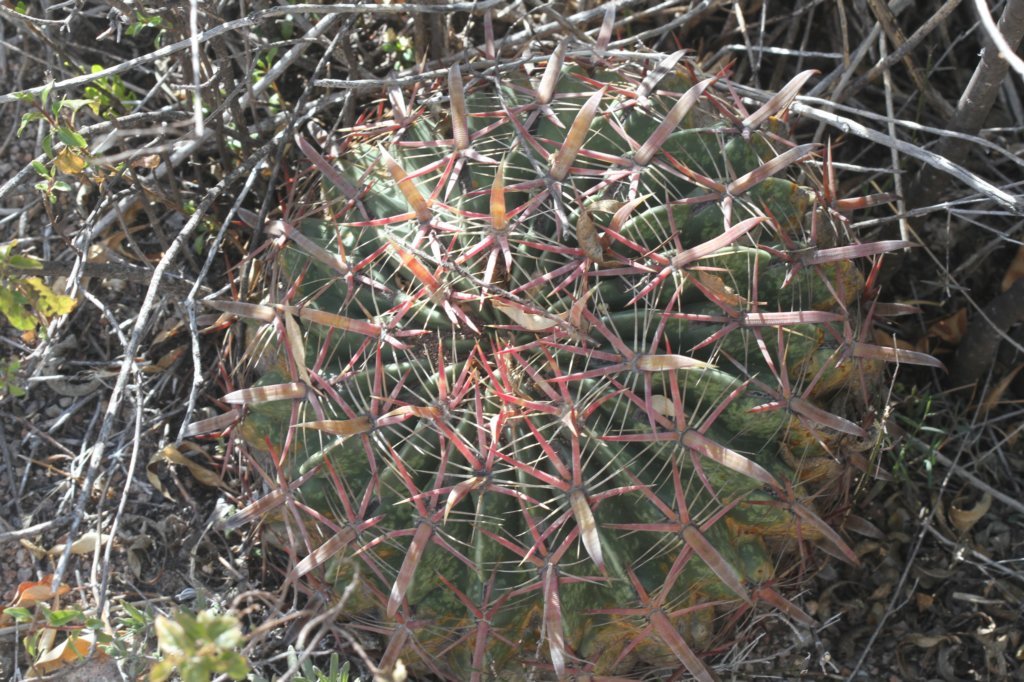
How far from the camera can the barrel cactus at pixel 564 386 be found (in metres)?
1.77

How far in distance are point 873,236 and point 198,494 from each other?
76.9 inches

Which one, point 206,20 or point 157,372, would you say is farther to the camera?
point 157,372

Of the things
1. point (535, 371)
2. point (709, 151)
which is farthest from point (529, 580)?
point (709, 151)

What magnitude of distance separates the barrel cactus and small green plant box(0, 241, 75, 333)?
14.5 inches

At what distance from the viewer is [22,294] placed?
2012mm

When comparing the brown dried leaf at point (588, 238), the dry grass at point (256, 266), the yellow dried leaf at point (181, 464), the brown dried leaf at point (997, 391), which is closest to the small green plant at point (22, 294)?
the dry grass at point (256, 266)

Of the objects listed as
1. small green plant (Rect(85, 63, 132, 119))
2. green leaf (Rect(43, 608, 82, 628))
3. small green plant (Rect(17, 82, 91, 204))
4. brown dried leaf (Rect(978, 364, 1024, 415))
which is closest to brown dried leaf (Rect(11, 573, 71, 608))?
green leaf (Rect(43, 608, 82, 628))

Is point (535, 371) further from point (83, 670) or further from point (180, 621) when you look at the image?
point (83, 670)

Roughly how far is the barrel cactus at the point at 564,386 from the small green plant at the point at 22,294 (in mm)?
368

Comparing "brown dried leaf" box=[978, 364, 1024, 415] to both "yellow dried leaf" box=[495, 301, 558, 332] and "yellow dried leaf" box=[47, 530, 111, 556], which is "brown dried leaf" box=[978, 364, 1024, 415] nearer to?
"yellow dried leaf" box=[495, 301, 558, 332]

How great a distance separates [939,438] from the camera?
2.65 meters

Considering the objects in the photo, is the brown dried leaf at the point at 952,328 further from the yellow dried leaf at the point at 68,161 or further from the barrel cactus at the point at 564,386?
the yellow dried leaf at the point at 68,161

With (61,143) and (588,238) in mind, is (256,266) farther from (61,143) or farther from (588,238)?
(588,238)

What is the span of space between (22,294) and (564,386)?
1.13 metres
